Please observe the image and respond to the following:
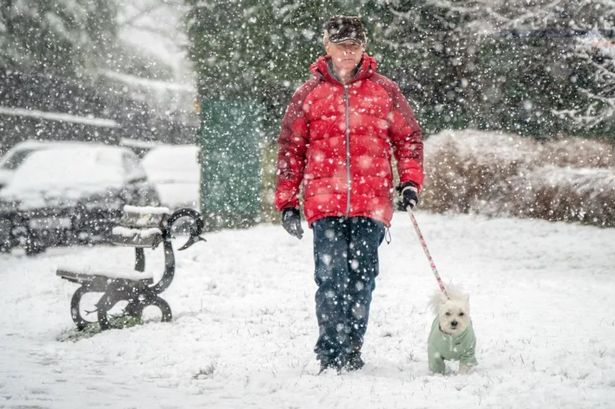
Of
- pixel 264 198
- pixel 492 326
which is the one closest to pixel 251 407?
pixel 492 326

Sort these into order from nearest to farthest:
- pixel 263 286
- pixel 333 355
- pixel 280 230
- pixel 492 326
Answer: pixel 333 355, pixel 492 326, pixel 263 286, pixel 280 230

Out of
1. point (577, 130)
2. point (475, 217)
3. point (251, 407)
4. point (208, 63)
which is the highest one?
point (208, 63)

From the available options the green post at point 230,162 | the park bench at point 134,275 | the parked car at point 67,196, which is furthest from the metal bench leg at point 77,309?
the green post at point 230,162

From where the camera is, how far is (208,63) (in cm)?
1448

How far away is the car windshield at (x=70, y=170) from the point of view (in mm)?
11617

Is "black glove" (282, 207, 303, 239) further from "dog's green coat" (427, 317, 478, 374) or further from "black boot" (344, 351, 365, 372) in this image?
"dog's green coat" (427, 317, 478, 374)

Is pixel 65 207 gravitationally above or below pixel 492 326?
above

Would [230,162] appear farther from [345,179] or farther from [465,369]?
[465,369]

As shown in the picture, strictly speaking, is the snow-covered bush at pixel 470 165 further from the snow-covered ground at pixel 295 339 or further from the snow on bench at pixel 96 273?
the snow on bench at pixel 96 273

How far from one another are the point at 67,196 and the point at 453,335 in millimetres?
8703

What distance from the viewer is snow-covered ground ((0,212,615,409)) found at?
4.27 m

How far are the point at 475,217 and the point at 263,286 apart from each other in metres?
7.05

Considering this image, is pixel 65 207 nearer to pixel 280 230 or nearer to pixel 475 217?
pixel 280 230

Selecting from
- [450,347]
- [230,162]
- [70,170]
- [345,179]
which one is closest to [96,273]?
[345,179]
